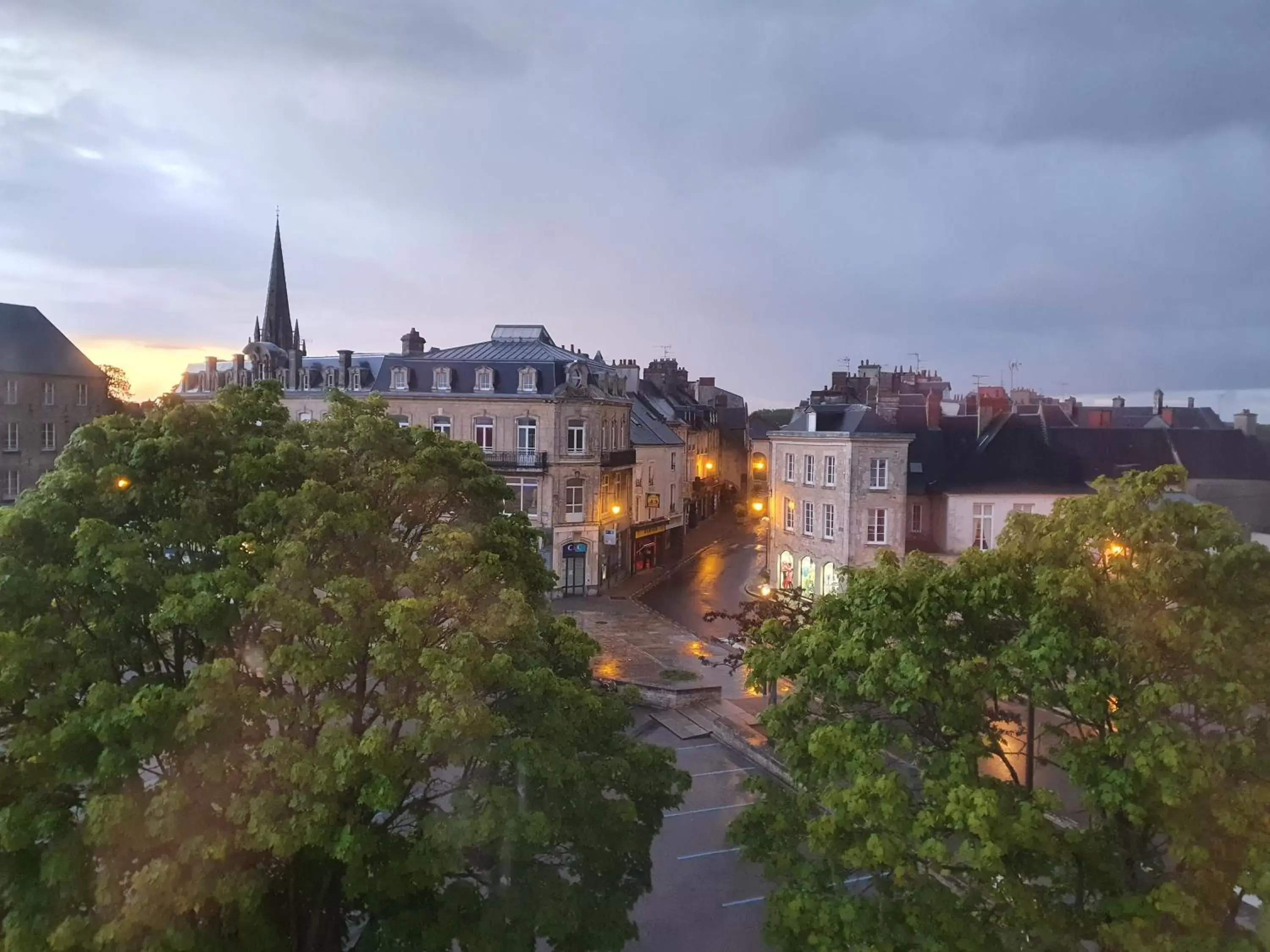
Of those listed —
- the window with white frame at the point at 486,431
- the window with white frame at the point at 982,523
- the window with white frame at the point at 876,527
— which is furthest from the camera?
the window with white frame at the point at 486,431

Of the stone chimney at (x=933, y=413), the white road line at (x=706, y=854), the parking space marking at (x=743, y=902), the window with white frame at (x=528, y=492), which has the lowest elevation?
the parking space marking at (x=743, y=902)

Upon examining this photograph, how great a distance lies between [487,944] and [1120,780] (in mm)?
6729

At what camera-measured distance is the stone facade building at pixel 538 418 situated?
4028 cm

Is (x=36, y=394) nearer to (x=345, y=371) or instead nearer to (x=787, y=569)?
(x=345, y=371)

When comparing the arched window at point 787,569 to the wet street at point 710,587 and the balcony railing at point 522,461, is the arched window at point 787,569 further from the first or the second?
the balcony railing at point 522,461

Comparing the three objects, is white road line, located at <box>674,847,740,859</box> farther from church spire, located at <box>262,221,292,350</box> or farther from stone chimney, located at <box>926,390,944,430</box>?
church spire, located at <box>262,221,292,350</box>

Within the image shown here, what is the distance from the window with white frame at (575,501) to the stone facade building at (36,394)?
23342 mm

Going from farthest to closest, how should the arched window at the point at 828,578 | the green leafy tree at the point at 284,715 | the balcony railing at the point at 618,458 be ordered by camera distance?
the balcony railing at the point at 618,458, the arched window at the point at 828,578, the green leafy tree at the point at 284,715

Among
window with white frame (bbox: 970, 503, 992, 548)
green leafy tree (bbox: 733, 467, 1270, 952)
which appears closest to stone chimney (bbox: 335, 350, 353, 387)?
window with white frame (bbox: 970, 503, 992, 548)

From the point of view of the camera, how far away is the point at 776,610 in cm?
2189

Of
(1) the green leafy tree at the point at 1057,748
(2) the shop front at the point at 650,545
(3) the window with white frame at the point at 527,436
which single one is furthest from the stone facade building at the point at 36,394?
(1) the green leafy tree at the point at 1057,748

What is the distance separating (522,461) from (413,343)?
11.6m

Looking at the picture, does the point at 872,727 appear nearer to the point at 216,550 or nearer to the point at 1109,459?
the point at 216,550

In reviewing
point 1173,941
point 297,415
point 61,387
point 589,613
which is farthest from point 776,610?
point 61,387
